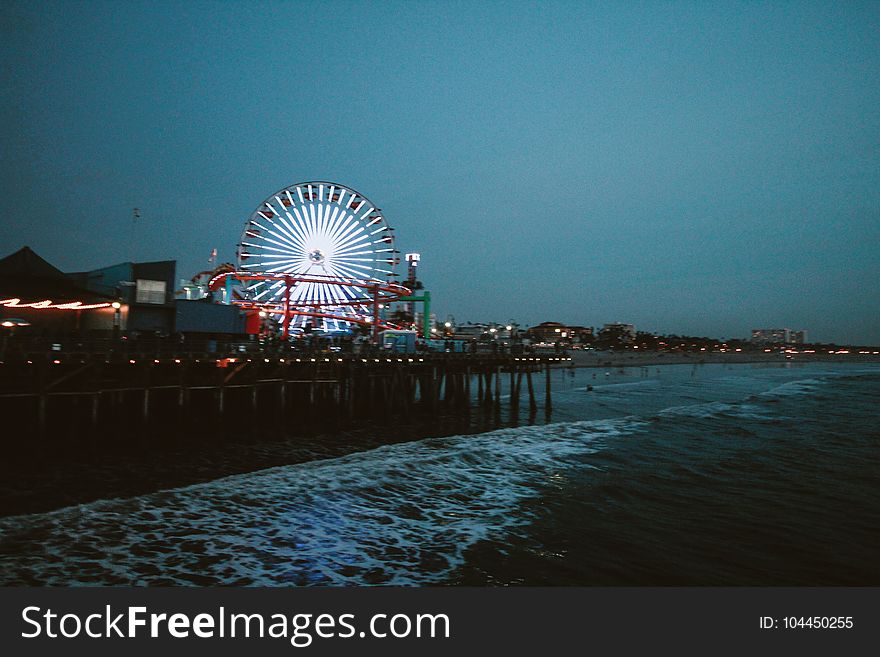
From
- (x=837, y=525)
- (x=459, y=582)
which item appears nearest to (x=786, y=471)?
(x=837, y=525)

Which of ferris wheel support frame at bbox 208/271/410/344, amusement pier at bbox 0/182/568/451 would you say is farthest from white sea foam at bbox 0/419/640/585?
ferris wheel support frame at bbox 208/271/410/344

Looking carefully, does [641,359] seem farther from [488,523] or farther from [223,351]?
[488,523]

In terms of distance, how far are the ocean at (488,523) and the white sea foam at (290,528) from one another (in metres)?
A: 0.04

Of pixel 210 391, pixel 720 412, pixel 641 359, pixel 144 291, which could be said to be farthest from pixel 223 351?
pixel 641 359

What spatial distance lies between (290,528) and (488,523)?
4.30 m

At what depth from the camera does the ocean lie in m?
8.43

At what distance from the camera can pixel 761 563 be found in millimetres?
9133

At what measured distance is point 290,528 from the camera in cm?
1031

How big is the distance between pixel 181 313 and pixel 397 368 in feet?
45.7

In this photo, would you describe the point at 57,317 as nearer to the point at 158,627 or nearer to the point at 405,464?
the point at 405,464

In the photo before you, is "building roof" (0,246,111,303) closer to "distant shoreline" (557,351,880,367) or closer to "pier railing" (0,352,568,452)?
"pier railing" (0,352,568,452)

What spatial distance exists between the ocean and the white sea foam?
4cm

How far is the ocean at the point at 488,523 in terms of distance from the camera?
8430 millimetres

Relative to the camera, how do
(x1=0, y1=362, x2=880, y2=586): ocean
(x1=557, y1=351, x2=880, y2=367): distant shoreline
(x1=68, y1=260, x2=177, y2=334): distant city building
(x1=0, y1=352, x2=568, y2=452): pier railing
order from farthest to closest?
1. (x1=557, y1=351, x2=880, y2=367): distant shoreline
2. (x1=68, y1=260, x2=177, y2=334): distant city building
3. (x1=0, y1=352, x2=568, y2=452): pier railing
4. (x1=0, y1=362, x2=880, y2=586): ocean
